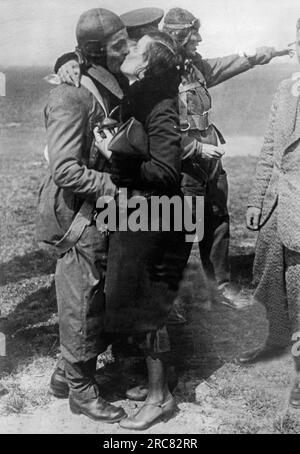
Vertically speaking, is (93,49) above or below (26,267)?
above

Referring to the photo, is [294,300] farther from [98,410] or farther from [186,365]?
[98,410]

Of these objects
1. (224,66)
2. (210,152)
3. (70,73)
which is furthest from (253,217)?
(224,66)

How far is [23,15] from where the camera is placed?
4.27m

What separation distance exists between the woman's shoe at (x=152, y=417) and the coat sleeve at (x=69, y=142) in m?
1.17

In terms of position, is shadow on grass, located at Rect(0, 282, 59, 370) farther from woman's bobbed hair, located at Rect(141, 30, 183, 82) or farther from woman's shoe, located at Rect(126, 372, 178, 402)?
woman's bobbed hair, located at Rect(141, 30, 183, 82)

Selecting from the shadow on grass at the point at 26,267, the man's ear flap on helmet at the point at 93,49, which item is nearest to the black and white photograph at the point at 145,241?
the man's ear flap on helmet at the point at 93,49

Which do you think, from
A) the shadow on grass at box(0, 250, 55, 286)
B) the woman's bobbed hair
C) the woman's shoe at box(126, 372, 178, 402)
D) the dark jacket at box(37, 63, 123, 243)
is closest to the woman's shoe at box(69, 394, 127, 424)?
the woman's shoe at box(126, 372, 178, 402)

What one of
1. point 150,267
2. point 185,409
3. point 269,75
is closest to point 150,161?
point 150,267

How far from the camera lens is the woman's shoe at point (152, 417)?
132 inches

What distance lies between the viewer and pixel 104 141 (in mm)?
3137

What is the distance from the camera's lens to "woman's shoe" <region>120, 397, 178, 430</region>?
3.35 m

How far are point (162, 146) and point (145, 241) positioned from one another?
0.50 metres

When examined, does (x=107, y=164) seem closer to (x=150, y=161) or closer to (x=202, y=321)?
(x=150, y=161)

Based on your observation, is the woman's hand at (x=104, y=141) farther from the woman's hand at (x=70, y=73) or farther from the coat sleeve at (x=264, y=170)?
the coat sleeve at (x=264, y=170)
